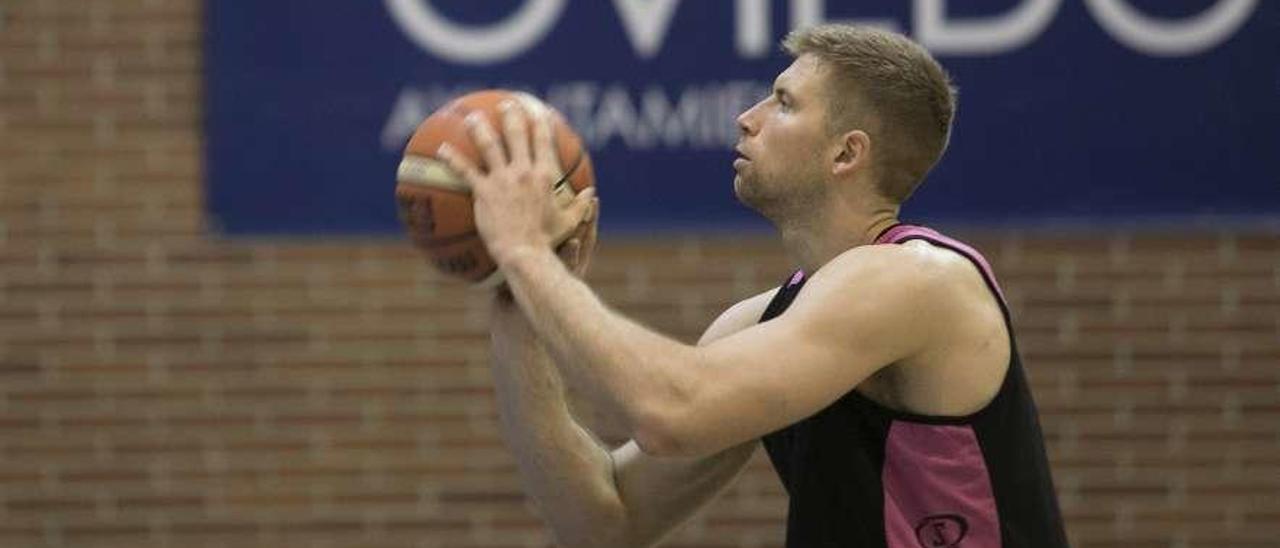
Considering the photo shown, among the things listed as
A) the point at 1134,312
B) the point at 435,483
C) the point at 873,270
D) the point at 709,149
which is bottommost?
the point at 435,483

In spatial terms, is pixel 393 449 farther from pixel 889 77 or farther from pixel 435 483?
pixel 889 77

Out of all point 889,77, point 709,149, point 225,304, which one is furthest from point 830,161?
point 225,304

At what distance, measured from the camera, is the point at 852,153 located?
2930 millimetres

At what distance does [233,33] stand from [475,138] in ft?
10.4

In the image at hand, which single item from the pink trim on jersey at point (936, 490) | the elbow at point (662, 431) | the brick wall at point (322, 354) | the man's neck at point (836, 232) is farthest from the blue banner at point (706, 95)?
the elbow at point (662, 431)

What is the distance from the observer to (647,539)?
10.4 ft

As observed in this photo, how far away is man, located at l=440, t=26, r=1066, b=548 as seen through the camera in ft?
8.55

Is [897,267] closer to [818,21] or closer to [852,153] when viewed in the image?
[852,153]

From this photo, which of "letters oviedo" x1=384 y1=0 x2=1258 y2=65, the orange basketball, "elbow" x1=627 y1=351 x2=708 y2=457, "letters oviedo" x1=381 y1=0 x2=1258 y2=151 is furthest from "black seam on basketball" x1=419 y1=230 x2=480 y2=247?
"letters oviedo" x1=384 y1=0 x2=1258 y2=65

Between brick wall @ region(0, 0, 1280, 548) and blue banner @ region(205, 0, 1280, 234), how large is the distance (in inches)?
4.3

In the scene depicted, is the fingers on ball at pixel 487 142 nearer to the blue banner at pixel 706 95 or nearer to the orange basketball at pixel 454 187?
the orange basketball at pixel 454 187

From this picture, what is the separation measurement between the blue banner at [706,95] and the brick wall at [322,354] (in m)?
0.11

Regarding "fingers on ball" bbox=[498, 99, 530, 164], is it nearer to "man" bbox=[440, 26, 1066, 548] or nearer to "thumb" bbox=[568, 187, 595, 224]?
"man" bbox=[440, 26, 1066, 548]

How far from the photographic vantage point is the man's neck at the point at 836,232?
2.95 meters
